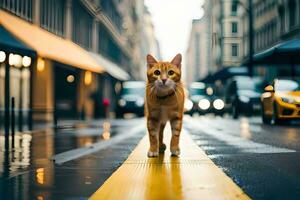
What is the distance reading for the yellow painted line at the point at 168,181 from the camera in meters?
5.15

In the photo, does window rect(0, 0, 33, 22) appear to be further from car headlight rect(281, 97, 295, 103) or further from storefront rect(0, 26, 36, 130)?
car headlight rect(281, 97, 295, 103)

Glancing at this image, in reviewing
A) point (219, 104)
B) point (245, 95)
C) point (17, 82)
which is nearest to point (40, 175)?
point (17, 82)

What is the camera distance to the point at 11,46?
16.5m

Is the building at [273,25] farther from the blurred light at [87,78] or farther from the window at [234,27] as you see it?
the blurred light at [87,78]

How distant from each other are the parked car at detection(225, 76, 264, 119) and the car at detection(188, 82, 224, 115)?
4909 millimetres

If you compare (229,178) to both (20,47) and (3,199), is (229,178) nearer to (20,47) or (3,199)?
(3,199)

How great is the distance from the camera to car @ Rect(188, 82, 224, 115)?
40.8m

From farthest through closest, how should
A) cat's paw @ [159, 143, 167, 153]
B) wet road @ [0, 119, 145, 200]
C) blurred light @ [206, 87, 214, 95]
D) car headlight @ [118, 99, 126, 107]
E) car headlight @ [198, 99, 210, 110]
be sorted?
blurred light @ [206, 87, 214, 95] < car headlight @ [198, 99, 210, 110] < car headlight @ [118, 99, 126, 107] < cat's paw @ [159, 143, 167, 153] < wet road @ [0, 119, 145, 200]

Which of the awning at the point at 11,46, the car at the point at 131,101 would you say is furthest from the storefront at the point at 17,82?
the car at the point at 131,101

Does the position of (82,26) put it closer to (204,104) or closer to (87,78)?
(87,78)

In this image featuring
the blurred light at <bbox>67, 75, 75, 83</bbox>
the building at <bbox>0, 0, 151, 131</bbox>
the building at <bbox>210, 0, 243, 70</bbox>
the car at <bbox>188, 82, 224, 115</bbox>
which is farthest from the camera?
the building at <bbox>210, 0, 243, 70</bbox>

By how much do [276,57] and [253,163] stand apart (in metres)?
26.1

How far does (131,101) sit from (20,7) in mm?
15729

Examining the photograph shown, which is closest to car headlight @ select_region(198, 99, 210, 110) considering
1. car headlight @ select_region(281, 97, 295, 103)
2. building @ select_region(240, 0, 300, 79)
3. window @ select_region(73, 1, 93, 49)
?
building @ select_region(240, 0, 300, 79)
